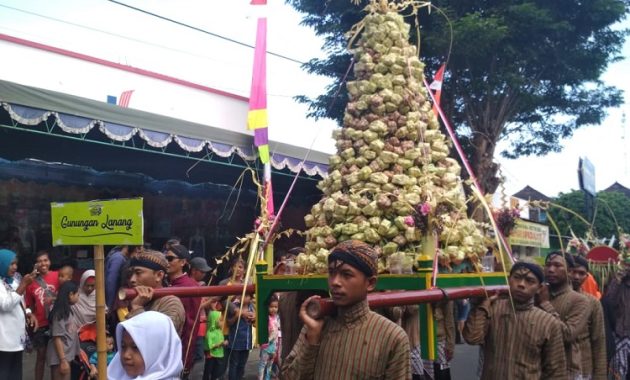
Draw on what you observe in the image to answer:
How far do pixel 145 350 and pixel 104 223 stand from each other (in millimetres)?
923

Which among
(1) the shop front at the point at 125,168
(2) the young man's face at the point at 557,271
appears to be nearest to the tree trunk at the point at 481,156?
(1) the shop front at the point at 125,168

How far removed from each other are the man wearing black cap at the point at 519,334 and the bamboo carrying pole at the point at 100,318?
2.16 meters

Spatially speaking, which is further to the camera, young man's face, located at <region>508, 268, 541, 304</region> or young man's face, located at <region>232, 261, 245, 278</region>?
young man's face, located at <region>232, 261, 245, 278</region>

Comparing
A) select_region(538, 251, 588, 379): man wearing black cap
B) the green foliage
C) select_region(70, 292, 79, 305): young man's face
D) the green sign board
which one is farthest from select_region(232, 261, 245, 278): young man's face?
the green foliage

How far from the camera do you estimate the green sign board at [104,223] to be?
3.53 m

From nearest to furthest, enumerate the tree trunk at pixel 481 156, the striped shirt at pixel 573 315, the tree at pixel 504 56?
the striped shirt at pixel 573 315, the tree trunk at pixel 481 156, the tree at pixel 504 56

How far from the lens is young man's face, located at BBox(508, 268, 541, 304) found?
3918mm

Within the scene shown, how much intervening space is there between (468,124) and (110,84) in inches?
390

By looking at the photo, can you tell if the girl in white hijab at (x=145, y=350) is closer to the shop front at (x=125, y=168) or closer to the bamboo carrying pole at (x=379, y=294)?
the bamboo carrying pole at (x=379, y=294)

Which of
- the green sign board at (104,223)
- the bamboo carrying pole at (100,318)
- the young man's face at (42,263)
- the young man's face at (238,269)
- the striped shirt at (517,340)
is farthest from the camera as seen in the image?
the young man's face at (42,263)

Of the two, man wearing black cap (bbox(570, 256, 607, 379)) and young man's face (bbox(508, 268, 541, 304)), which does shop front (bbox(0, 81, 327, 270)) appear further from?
young man's face (bbox(508, 268, 541, 304))

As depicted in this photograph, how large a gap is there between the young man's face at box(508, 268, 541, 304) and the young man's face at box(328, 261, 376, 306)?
1.66 meters

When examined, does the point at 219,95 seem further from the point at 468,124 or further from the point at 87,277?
the point at 87,277

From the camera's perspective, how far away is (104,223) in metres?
3.59
